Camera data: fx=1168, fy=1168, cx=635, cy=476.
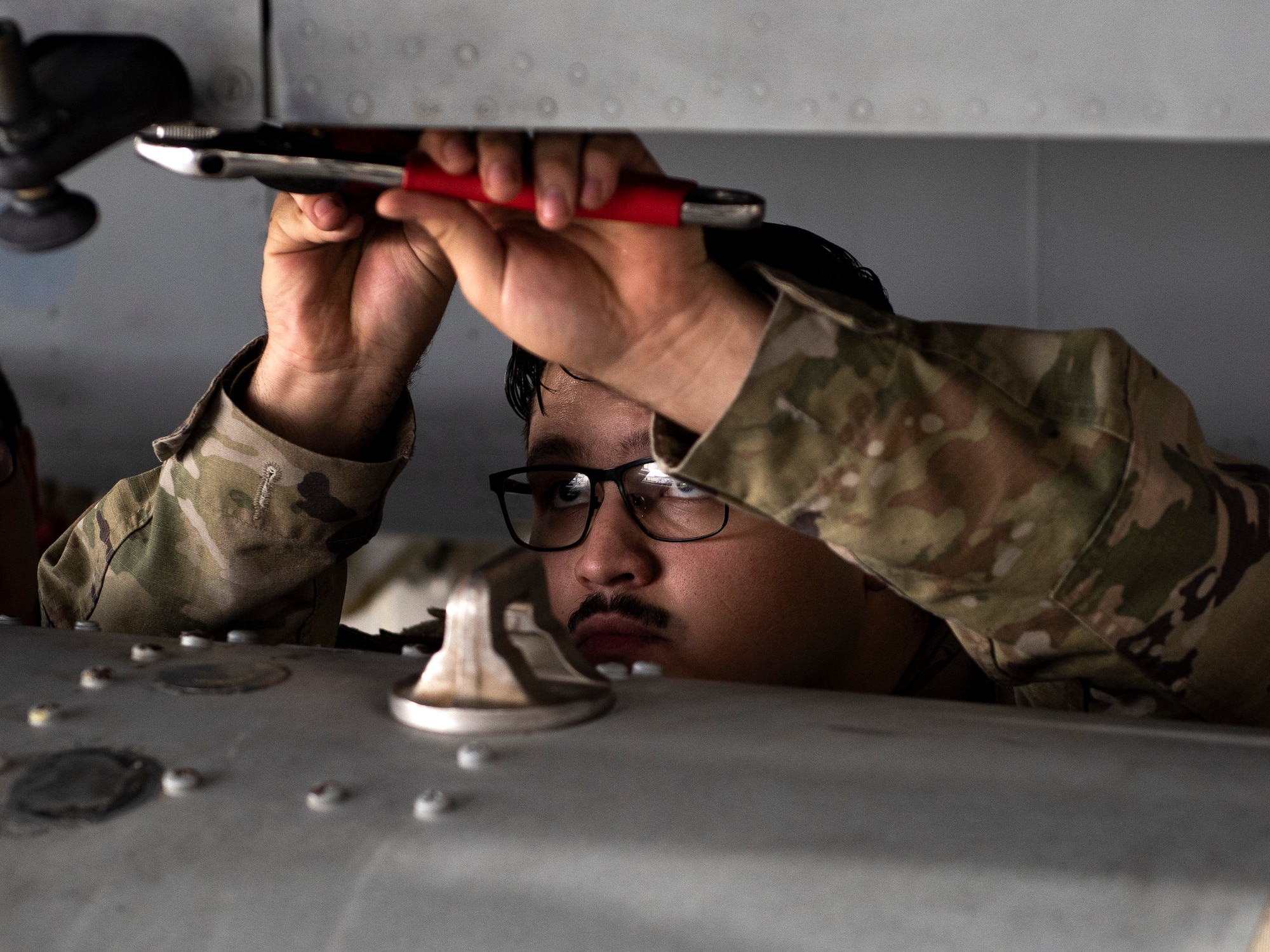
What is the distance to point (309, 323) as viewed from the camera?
3.14 ft

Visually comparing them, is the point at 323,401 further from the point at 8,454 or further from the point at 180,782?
the point at 8,454

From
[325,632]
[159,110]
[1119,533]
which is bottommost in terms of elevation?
[325,632]

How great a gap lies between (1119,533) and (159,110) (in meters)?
0.58

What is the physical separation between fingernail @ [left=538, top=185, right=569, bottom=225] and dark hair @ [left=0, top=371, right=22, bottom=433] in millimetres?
1270

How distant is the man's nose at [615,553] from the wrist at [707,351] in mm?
418

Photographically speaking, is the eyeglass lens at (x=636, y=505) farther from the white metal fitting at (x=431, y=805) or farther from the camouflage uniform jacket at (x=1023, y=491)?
the white metal fitting at (x=431, y=805)

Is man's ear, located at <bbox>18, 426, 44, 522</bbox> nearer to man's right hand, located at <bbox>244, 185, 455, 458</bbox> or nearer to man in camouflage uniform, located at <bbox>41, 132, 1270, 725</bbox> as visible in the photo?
man's right hand, located at <bbox>244, 185, 455, 458</bbox>

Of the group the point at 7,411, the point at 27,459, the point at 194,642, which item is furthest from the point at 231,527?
the point at 27,459

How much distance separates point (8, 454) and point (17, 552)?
0.45 ft

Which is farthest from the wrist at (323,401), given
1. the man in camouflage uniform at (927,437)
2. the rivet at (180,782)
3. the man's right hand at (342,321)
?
the rivet at (180,782)

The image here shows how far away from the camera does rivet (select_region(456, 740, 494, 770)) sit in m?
0.58

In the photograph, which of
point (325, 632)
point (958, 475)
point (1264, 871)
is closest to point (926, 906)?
point (1264, 871)

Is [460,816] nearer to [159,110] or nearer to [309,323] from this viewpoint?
[159,110]

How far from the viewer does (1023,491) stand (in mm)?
703
